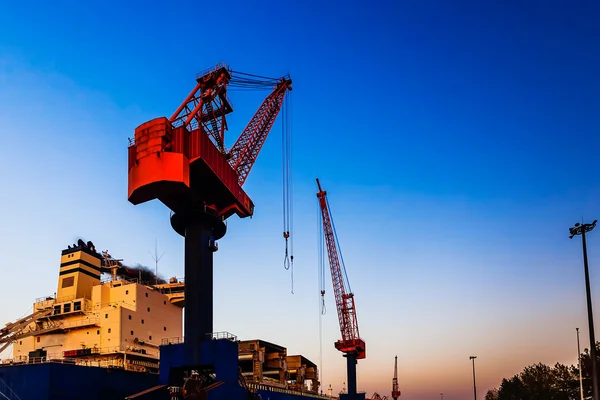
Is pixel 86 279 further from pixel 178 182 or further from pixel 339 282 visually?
pixel 339 282

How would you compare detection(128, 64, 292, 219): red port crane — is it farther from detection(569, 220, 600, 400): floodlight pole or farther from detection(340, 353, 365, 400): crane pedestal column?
detection(340, 353, 365, 400): crane pedestal column

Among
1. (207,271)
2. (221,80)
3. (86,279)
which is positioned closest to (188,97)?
(221,80)

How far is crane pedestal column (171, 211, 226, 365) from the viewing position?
146 feet

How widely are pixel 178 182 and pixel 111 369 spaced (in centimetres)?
1643

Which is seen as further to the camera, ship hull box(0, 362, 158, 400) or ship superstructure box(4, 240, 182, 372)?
ship superstructure box(4, 240, 182, 372)

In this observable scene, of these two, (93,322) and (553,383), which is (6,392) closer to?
(93,322)

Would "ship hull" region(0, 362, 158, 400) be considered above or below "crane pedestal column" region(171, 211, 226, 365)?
below

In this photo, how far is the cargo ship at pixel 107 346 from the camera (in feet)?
137

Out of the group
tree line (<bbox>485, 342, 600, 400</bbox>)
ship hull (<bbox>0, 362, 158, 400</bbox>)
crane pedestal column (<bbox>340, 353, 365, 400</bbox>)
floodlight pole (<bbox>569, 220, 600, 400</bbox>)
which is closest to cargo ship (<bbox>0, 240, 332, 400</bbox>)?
ship hull (<bbox>0, 362, 158, 400</bbox>)

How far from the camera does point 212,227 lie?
160 ft

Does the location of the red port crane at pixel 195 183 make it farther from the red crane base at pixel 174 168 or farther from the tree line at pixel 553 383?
the tree line at pixel 553 383

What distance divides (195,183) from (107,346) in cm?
1736

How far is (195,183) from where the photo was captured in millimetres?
46812

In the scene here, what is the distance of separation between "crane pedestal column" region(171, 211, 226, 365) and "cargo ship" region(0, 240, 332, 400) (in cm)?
95
